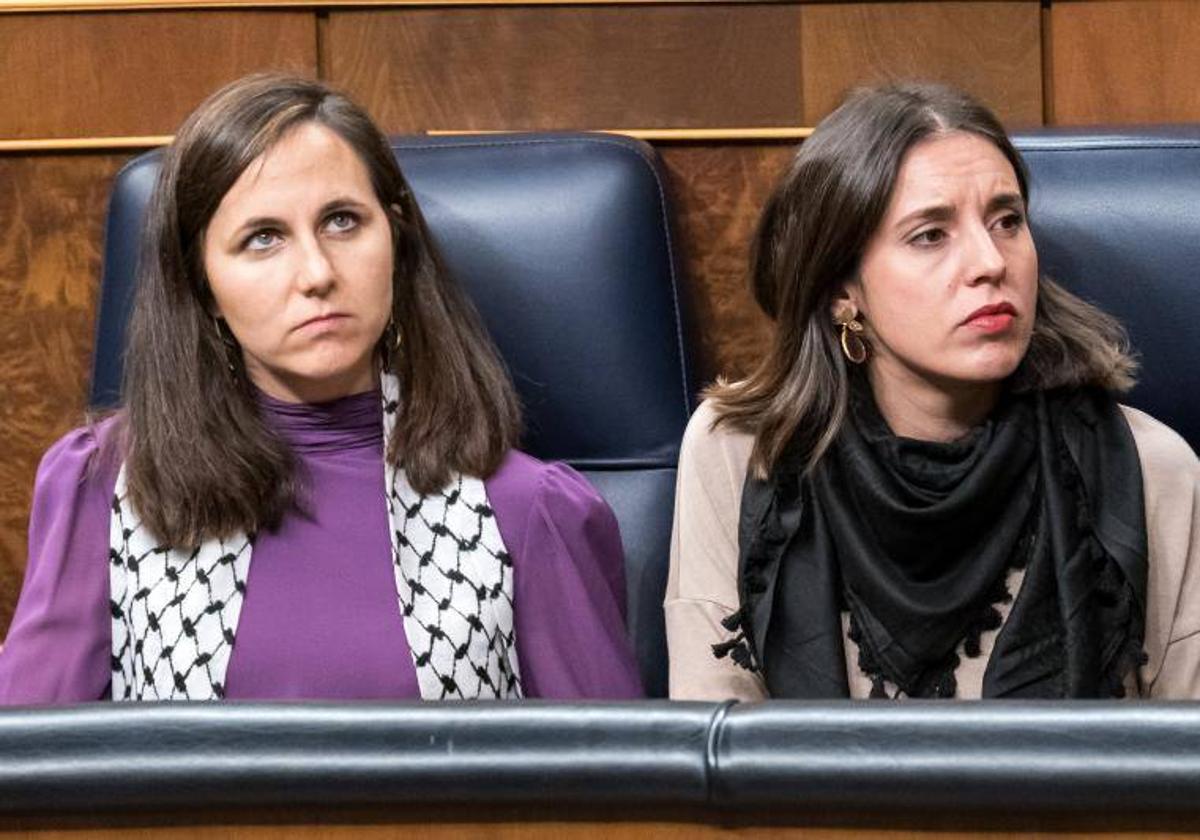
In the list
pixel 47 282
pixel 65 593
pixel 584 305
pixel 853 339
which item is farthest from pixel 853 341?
pixel 47 282

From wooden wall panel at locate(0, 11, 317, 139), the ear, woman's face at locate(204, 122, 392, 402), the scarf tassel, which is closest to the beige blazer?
the scarf tassel

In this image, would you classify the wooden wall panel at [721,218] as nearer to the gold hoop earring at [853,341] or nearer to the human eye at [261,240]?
the gold hoop earring at [853,341]

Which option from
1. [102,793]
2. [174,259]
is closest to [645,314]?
[174,259]

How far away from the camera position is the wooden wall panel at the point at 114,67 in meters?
1.80

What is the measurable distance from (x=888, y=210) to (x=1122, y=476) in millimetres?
258

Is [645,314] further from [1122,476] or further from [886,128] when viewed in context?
[1122,476]

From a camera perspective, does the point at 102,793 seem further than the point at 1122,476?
No

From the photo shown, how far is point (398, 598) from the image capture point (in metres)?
1.45

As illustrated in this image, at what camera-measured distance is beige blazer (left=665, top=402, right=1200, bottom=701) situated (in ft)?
4.72

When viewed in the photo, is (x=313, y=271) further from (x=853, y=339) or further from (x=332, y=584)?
(x=853, y=339)

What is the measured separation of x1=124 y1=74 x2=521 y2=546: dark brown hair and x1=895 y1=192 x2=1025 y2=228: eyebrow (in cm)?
33

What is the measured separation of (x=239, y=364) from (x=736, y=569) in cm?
41

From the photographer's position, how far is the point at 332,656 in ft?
4.64

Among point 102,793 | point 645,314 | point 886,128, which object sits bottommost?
point 102,793
